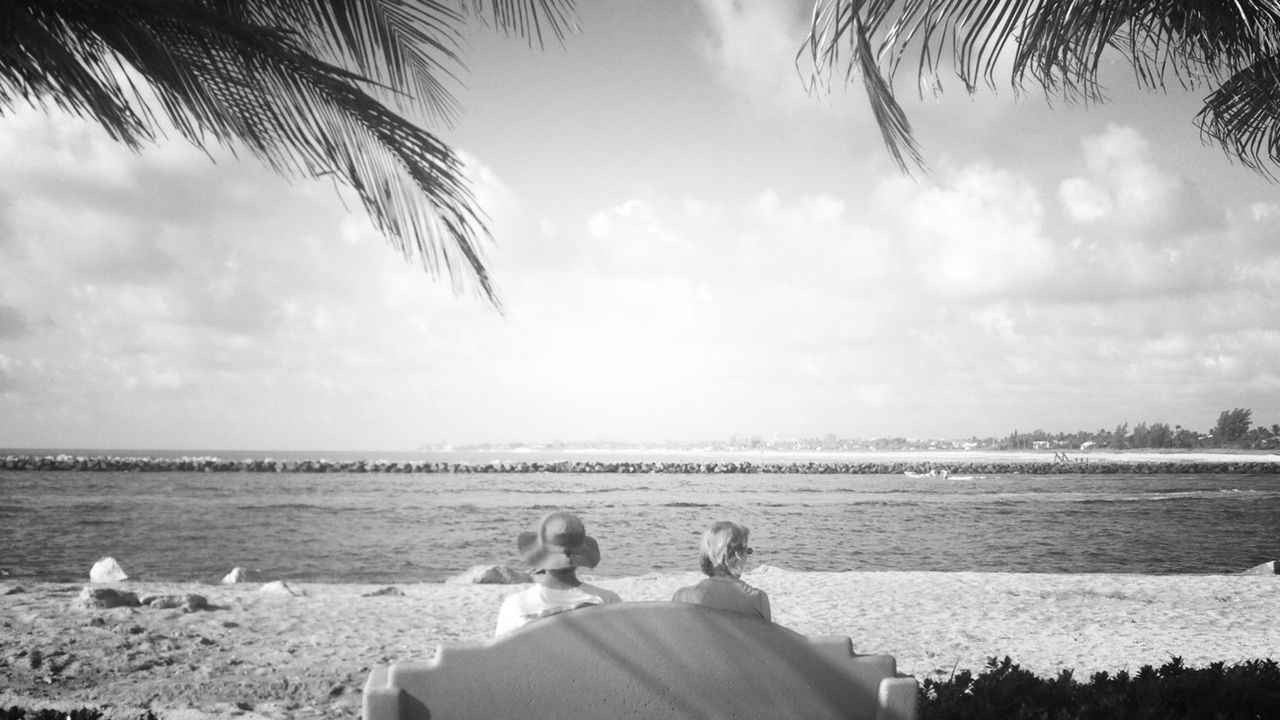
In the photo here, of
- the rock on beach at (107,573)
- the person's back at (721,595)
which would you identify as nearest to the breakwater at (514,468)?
the rock on beach at (107,573)

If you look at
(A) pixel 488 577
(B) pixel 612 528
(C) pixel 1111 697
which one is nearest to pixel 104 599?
(A) pixel 488 577

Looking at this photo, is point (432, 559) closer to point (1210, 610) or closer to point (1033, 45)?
point (1210, 610)

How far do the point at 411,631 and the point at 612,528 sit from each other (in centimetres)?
1570

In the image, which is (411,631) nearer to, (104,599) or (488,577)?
(104,599)

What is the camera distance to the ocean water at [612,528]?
16.6m

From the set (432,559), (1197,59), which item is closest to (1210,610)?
(1197,59)

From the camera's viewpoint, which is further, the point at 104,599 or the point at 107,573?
the point at 107,573

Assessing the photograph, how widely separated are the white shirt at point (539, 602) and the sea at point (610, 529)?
10860 millimetres

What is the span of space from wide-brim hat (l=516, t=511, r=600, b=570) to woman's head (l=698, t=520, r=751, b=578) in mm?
517

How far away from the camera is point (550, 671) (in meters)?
2.28

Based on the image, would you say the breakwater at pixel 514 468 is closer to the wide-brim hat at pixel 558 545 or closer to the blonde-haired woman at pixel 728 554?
the wide-brim hat at pixel 558 545

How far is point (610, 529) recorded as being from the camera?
2355 centimetres

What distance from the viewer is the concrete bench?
2260 mm

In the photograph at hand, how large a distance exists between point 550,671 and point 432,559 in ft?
52.2
